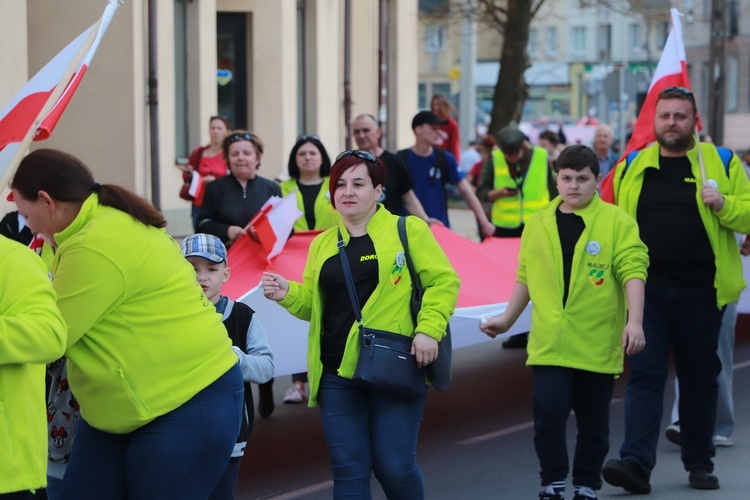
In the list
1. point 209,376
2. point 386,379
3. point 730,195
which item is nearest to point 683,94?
point 730,195

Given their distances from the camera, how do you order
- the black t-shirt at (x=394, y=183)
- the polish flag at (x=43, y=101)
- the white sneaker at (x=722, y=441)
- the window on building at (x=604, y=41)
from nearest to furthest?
the polish flag at (x=43, y=101) → the white sneaker at (x=722, y=441) → the black t-shirt at (x=394, y=183) → the window on building at (x=604, y=41)

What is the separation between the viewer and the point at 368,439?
518cm

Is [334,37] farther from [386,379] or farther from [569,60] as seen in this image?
[569,60]

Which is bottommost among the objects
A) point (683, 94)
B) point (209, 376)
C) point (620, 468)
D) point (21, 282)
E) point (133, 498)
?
point (620, 468)

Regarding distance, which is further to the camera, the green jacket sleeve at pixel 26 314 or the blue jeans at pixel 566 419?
the blue jeans at pixel 566 419

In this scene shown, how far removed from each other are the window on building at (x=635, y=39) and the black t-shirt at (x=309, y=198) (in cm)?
7106

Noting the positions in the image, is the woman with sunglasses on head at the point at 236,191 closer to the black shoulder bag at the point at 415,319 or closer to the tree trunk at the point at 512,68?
the black shoulder bag at the point at 415,319

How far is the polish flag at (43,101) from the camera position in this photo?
464 cm

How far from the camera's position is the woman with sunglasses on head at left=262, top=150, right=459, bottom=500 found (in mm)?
5113

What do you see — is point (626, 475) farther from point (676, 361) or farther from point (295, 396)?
point (295, 396)

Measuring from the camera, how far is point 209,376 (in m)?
4.17

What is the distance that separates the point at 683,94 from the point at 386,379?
263 cm

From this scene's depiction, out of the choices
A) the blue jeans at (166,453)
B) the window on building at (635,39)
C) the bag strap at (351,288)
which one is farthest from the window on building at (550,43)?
the blue jeans at (166,453)

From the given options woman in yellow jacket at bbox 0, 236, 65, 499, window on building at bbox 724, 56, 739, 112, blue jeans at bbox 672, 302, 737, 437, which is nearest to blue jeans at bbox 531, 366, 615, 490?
blue jeans at bbox 672, 302, 737, 437
